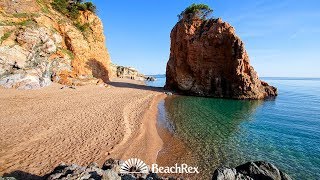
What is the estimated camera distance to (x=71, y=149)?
14219 millimetres

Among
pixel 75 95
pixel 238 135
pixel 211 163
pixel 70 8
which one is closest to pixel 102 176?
pixel 211 163

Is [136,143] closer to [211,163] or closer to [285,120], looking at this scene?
[211,163]

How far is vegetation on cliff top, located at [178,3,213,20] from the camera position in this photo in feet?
170

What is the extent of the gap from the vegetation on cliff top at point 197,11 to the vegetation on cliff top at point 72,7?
22.0m

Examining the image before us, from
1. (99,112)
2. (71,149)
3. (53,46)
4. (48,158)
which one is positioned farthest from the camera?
(53,46)

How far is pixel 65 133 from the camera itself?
55.0 ft

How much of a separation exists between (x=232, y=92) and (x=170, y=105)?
17.1m

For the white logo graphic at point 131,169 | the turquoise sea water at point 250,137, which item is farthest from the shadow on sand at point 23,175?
the turquoise sea water at point 250,137

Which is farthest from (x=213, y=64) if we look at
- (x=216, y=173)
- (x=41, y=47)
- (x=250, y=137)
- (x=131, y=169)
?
(x=216, y=173)

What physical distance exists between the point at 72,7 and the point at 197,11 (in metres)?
27.5

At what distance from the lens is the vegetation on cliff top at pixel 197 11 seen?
170 feet

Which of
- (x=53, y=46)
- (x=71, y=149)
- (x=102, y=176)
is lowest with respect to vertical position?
(x=71, y=149)

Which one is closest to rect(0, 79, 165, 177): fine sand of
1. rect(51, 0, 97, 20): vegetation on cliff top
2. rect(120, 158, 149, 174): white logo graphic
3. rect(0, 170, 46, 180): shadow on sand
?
rect(0, 170, 46, 180): shadow on sand

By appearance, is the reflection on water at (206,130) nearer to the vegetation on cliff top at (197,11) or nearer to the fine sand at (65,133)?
the fine sand at (65,133)
